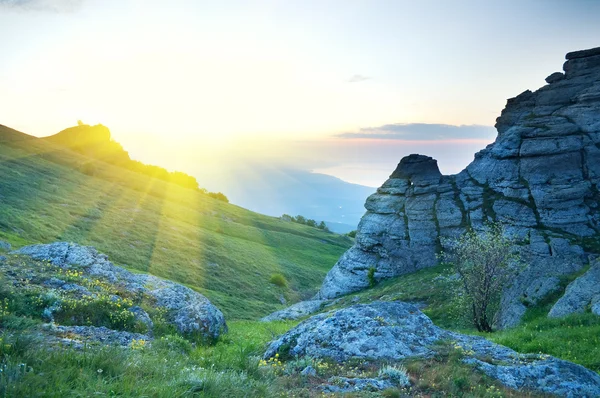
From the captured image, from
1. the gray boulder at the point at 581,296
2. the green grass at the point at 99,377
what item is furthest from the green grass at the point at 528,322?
the green grass at the point at 99,377

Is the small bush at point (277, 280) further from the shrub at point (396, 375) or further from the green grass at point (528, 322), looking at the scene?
the shrub at point (396, 375)

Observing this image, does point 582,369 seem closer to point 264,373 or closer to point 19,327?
point 264,373

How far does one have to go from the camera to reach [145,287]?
22922 mm

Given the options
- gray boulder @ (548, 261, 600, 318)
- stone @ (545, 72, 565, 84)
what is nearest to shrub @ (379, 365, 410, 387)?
gray boulder @ (548, 261, 600, 318)

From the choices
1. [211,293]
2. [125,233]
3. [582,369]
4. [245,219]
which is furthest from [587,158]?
[245,219]

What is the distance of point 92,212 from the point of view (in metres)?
78.7

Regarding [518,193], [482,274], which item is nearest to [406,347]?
[482,274]

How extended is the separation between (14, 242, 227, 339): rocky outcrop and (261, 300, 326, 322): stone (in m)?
26.7

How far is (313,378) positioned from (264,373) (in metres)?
1.52

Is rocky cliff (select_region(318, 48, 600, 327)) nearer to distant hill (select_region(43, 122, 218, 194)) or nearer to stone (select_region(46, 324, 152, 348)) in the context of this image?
stone (select_region(46, 324, 152, 348))

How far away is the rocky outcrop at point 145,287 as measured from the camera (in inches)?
816

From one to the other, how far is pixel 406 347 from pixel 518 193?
50528 mm

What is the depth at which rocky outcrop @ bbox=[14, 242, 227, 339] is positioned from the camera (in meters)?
20.7

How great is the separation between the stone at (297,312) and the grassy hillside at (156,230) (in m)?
3.52
